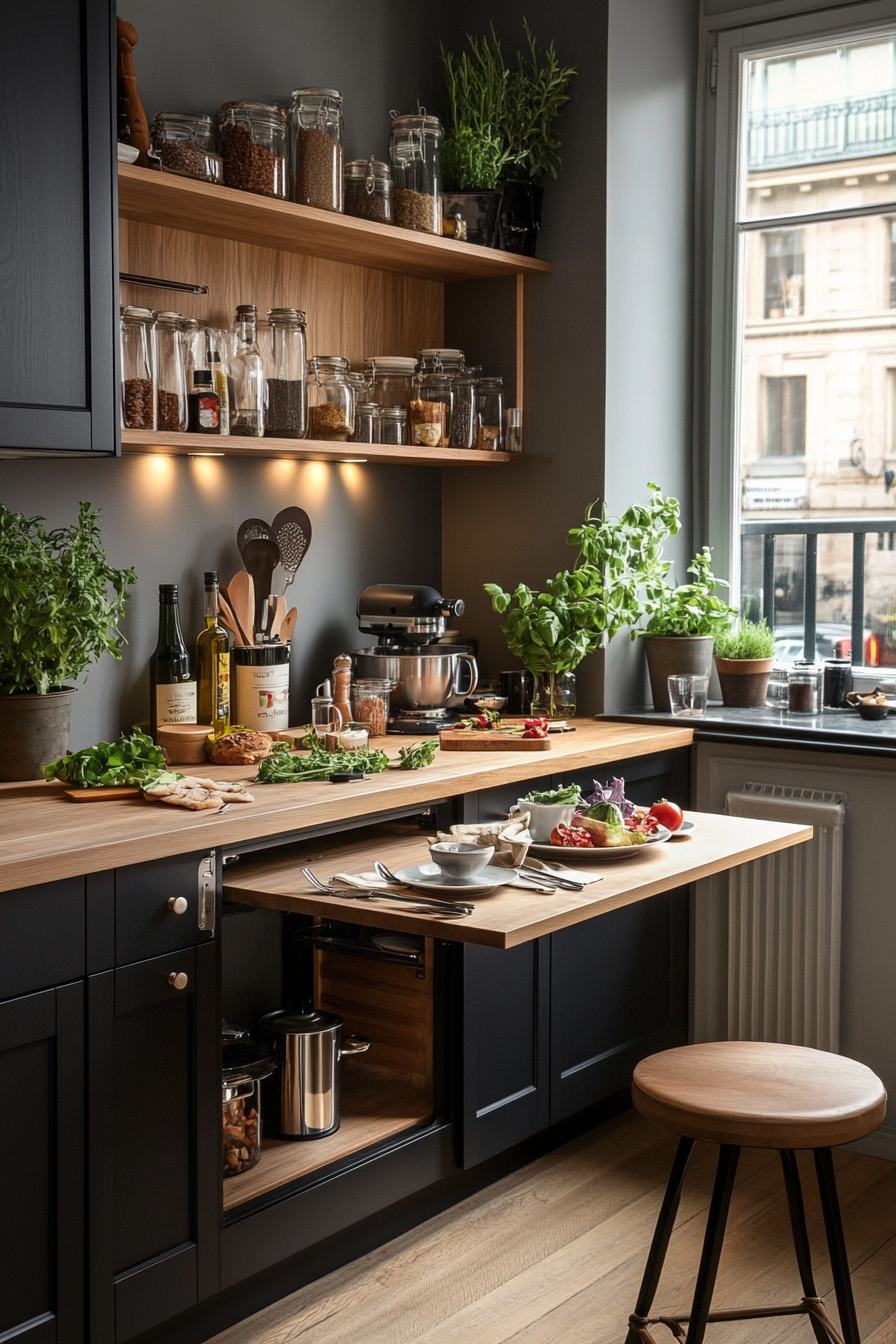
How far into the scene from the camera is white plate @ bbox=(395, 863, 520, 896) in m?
2.06

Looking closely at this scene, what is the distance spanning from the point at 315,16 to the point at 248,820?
2097mm

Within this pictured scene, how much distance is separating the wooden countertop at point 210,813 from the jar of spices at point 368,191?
1.22 m

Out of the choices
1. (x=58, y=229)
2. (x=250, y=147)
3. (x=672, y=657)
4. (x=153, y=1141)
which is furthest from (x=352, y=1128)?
(x=250, y=147)

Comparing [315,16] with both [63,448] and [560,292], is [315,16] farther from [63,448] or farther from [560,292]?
[63,448]

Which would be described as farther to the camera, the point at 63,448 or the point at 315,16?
the point at 315,16

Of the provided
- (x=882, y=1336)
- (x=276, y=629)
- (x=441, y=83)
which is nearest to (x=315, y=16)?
(x=441, y=83)

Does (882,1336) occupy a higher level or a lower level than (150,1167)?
lower

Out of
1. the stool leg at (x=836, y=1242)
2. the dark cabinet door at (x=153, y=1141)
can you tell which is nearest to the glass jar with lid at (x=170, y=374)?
the dark cabinet door at (x=153, y=1141)

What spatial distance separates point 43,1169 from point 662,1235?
96cm

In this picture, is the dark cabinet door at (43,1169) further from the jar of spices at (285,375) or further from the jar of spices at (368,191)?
the jar of spices at (368,191)

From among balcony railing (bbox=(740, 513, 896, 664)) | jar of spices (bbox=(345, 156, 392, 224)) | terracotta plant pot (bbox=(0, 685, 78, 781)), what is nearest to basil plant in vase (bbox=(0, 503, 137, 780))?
terracotta plant pot (bbox=(0, 685, 78, 781))

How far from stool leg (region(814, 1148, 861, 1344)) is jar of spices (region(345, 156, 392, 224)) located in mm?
2212

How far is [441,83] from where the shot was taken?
364 cm

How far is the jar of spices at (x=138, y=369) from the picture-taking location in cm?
269
